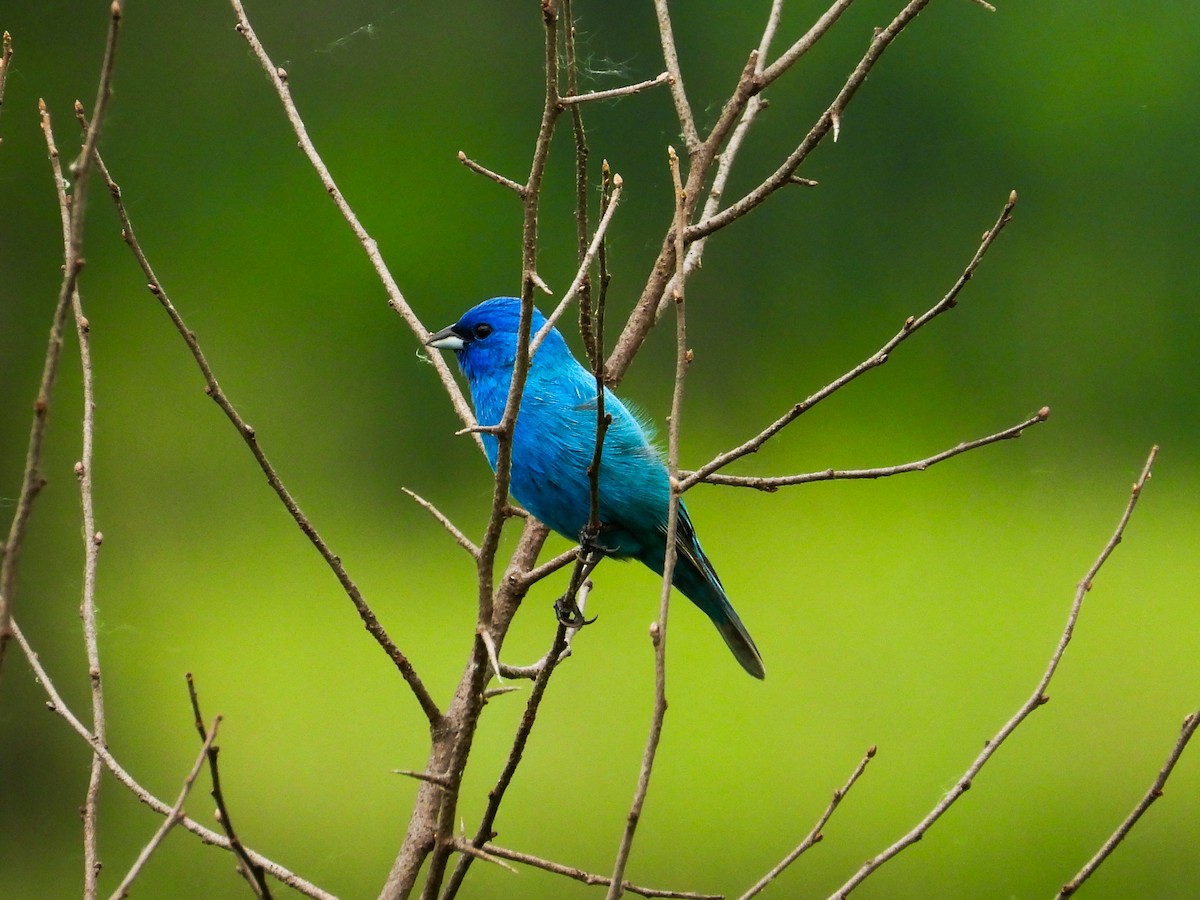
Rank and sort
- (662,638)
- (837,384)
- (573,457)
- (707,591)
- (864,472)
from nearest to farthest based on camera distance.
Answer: (662,638)
(837,384)
(864,472)
(573,457)
(707,591)

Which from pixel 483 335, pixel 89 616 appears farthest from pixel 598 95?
pixel 483 335

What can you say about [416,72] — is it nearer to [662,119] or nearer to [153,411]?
[662,119]

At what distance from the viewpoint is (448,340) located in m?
3.09

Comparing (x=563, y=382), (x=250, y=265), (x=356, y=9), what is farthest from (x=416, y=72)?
(x=563, y=382)

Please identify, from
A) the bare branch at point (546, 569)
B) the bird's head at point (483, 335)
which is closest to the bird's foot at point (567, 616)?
the bare branch at point (546, 569)

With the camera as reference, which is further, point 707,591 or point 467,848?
point 707,591

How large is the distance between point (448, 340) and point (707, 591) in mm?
884

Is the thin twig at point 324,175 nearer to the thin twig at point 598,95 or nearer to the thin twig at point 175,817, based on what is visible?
the thin twig at point 598,95

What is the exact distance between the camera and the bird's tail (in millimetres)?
2840

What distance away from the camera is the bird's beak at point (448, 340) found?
10.1ft

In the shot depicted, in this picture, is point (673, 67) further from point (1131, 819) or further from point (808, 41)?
point (1131, 819)

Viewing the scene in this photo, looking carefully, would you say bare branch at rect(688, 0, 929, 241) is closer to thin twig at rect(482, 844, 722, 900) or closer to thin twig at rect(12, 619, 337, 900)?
thin twig at rect(482, 844, 722, 900)

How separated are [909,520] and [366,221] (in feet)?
10.6

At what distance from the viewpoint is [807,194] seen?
278 inches
